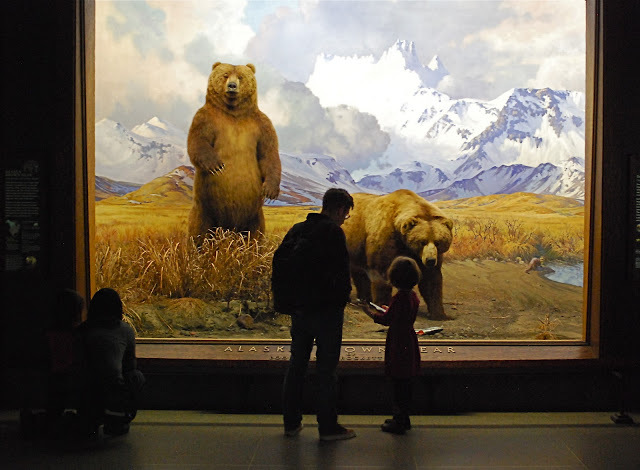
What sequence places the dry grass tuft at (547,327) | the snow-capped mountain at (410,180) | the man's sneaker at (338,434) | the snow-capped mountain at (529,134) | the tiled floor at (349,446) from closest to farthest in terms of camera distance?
1. the tiled floor at (349,446)
2. the man's sneaker at (338,434)
3. the dry grass tuft at (547,327)
4. the snow-capped mountain at (529,134)
5. the snow-capped mountain at (410,180)

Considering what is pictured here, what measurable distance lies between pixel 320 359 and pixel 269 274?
138 cm

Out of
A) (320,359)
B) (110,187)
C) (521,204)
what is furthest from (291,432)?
(521,204)

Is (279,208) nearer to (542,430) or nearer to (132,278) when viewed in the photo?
(132,278)

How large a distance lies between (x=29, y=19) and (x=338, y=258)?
273cm

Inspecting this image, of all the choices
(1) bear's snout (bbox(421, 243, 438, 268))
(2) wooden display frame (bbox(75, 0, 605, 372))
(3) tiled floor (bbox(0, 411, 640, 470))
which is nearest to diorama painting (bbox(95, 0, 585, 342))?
(1) bear's snout (bbox(421, 243, 438, 268))

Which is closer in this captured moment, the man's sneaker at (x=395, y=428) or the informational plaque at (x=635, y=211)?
the man's sneaker at (x=395, y=428)

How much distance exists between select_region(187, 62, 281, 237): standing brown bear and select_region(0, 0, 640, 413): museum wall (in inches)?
37.8

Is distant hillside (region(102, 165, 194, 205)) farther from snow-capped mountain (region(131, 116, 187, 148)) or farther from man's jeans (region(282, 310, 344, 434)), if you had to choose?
man's jeans (region(282, 310, 344, 434))

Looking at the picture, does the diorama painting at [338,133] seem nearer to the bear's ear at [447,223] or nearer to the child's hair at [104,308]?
the bear's ear at [447,223]

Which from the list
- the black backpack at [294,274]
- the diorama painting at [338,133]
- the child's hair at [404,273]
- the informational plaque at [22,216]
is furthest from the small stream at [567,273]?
the informational plaque at [22,216]

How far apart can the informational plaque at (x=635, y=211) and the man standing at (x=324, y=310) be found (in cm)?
204

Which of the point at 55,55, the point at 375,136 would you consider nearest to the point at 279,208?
the point at 375,136

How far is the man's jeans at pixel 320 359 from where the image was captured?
373 cm

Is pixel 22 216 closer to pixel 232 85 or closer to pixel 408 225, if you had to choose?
pixel 232 85
